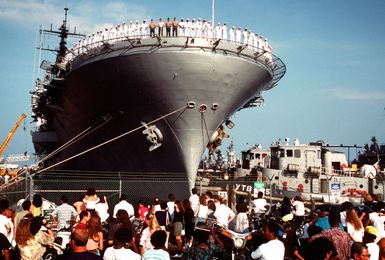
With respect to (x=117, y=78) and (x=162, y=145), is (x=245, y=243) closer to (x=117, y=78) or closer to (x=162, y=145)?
(x=162, y=145)

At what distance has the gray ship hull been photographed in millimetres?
16859

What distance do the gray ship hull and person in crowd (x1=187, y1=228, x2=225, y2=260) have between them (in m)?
9.85

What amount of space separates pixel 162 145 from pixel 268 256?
42.8 ft

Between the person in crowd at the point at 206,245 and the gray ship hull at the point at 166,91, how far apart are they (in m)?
9.85

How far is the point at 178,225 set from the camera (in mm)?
8742

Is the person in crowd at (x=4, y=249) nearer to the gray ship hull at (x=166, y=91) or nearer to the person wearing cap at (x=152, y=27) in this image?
the gray ship hull at (x=166, y=91)

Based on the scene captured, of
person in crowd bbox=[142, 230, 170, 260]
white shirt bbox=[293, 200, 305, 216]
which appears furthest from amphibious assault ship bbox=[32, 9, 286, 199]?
person in crowd bbox=[142, 230, 170, 260]

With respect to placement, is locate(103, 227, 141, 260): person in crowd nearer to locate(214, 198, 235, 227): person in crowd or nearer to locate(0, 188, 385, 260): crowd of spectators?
locate(0, 188, 385, 260): crowd of spectators

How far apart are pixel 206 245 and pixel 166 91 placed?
11.3m

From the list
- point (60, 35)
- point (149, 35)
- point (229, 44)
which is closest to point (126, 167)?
point (149, 35)

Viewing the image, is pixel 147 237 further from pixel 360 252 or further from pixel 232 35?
pixel 232 35

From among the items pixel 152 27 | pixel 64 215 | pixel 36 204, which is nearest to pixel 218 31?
pixel 152 27

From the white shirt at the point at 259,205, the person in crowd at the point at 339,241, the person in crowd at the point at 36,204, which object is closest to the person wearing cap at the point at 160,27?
the white shirt at the point at 259,205

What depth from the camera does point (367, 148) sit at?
44.9 meters
